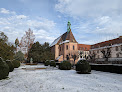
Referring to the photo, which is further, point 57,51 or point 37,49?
point 57,51

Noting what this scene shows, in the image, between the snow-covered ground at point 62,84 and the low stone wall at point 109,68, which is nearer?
the snow-covered ground at point 62,84

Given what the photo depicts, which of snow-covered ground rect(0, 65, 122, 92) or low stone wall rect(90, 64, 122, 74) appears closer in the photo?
snow-covered ground rect(0, 65, 122, 92)

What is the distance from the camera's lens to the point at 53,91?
5895 mm

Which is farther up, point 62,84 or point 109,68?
point 109,68

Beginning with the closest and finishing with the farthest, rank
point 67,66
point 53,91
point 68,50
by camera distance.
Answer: point 53,91
point 67,66
point 68,50

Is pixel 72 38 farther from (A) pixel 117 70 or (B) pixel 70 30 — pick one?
(A) pixel 117 70

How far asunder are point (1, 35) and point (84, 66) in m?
14.2

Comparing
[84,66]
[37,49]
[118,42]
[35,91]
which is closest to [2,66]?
[35,91]

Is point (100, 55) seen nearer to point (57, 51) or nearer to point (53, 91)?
point (57, 51)

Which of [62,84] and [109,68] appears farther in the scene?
[109,68]

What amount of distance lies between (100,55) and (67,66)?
33948 mm

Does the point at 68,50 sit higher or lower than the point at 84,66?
higher

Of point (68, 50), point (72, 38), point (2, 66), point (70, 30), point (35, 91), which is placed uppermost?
point (70, 30)

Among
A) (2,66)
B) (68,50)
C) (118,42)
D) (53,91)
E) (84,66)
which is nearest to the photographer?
(53,91)
